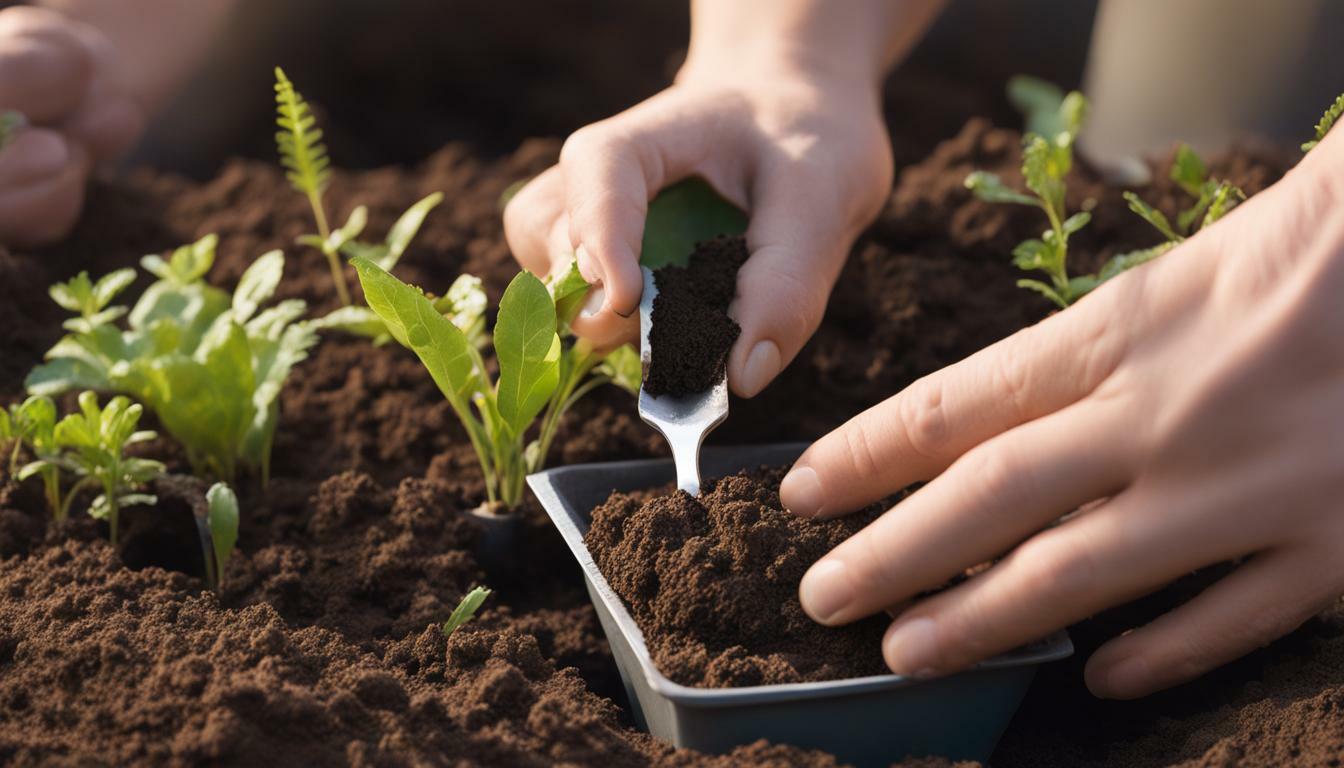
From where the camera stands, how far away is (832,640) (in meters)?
1.26

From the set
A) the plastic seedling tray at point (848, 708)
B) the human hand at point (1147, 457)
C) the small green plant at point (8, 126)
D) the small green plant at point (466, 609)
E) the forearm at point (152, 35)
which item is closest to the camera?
the human hand at point (1147, 457)

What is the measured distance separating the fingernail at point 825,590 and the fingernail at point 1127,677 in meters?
0.32

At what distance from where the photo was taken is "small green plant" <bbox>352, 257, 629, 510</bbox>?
56.6 inches

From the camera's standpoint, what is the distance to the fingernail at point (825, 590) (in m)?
1.21

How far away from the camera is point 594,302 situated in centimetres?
155

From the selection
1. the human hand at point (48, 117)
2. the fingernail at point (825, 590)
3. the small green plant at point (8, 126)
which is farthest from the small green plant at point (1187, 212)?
the human hand at point (48, 117)

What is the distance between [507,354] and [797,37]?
3.01 ft

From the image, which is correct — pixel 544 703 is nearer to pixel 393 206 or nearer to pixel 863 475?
pixel 863 475

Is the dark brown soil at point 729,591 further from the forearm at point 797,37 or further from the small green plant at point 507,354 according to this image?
the forearm at point 797,37

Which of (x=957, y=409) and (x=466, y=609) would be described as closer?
(x=957, y=409)

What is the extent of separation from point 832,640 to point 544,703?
302mm

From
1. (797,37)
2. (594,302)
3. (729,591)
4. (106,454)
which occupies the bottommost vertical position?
(106,454)

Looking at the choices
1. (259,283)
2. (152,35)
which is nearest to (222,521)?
(259,283)

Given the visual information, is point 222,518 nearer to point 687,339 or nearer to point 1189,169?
point 687,339
